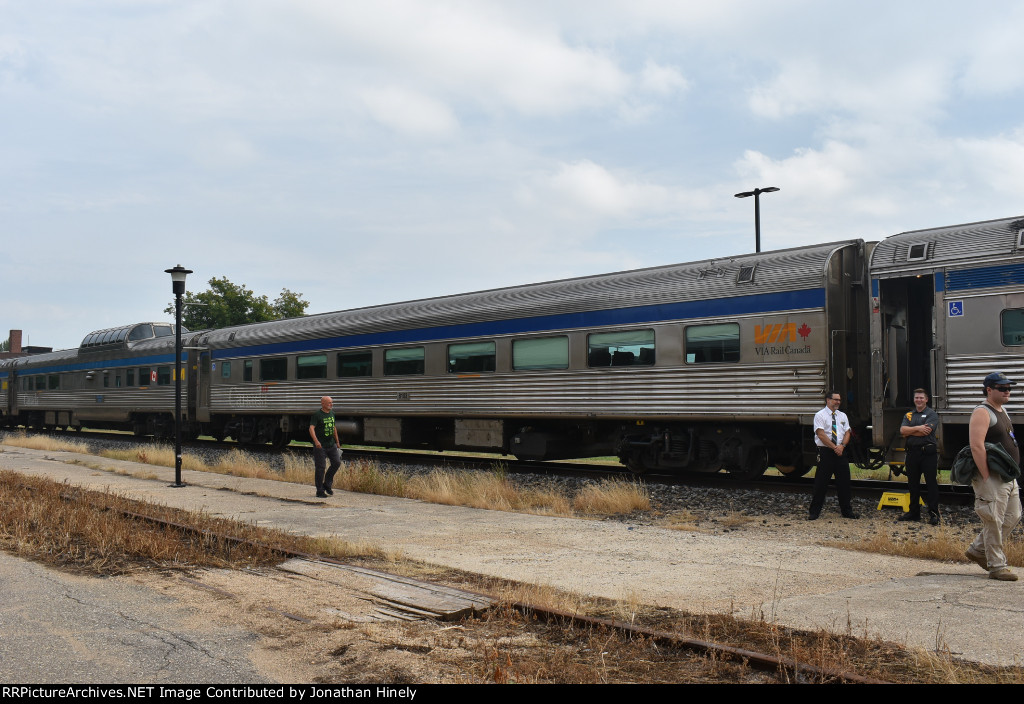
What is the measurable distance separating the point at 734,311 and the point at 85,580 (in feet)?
31.4

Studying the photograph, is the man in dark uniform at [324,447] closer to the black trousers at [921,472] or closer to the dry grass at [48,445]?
the black trousers at [921,472]

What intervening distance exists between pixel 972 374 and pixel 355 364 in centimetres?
1335

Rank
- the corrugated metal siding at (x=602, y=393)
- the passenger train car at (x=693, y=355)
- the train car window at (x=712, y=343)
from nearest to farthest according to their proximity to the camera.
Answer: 1. the passenger train car at (x=693, y=355)
2. the corrugated metal siding at (x=602, y=393)
3. the train car window at (x=712, y=343)

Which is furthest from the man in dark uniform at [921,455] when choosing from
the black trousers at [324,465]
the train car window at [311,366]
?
the train car window at [311,366]

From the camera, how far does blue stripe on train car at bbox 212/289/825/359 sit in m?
13.0

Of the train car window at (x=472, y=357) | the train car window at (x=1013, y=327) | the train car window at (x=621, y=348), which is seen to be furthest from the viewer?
the train car window at (x=472, y=357)

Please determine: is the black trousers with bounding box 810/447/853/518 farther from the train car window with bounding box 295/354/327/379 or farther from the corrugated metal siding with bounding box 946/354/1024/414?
the train car window with bounding box 295/354/327/379

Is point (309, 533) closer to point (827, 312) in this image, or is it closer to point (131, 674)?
point (131, 674)

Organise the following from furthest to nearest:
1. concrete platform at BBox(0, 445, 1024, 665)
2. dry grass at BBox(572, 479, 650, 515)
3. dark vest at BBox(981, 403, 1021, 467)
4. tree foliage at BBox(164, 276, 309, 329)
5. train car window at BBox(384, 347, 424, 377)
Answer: tree foliage at BBox(164, 276, 309, 329) → train car window at BBox(384, 347, 424, 377) → dry grass at BBox(572, 479, 650, 515) → dark vest at BBox(981, 403, 1021, 467) → concrete platform at BBox(0, 445, 1024, 665)

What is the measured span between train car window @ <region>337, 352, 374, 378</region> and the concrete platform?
714cm

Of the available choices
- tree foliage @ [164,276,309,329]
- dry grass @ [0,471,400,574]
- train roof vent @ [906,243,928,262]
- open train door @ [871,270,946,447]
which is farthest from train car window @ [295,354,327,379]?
tree foliage @ [164,276,309,329]

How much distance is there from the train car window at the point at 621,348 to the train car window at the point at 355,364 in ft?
21.3

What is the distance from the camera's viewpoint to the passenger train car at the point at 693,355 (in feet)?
37.6

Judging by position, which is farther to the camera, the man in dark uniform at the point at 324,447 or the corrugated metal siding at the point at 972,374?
the man in dark uniform at the point at 324,447
